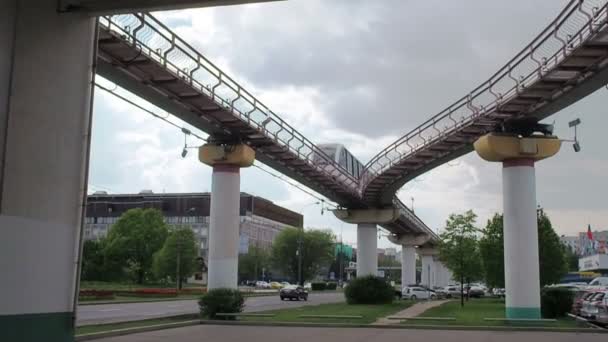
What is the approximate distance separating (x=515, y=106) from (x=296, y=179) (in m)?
15.2

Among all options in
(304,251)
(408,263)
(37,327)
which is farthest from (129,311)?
(304,251)

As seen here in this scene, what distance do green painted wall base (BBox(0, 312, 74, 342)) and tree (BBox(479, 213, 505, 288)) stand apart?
36634mm

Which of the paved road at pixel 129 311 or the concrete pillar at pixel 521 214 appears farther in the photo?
the paved road at pixel 129 311

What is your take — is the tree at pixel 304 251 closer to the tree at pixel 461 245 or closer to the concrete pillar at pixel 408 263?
the concrete pillar at pixel 408 263

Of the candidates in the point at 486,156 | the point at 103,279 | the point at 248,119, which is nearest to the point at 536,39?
the point at 486,156

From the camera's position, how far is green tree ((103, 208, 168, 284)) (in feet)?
286

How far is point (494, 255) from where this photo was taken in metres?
44.6

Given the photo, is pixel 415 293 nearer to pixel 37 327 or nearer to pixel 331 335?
pixel 331 335

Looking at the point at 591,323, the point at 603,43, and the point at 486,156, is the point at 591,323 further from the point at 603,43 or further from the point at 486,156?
the point at 603,43

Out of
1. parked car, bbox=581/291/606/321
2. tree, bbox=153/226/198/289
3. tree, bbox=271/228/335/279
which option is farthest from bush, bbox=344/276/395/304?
tree, bbox=271/228/335/279

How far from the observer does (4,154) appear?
10.6 metres

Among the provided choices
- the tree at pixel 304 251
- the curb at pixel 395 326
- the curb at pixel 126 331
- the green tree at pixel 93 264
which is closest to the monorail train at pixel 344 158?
the curb at pixel 395 326

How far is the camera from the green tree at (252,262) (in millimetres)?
116688

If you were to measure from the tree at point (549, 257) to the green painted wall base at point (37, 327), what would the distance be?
32.4m
